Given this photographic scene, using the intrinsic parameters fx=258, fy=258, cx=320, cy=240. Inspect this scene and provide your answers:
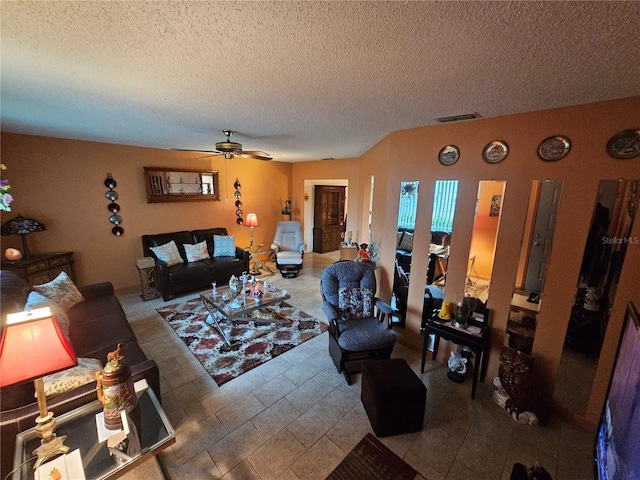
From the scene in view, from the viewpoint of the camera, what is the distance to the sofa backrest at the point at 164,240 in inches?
178

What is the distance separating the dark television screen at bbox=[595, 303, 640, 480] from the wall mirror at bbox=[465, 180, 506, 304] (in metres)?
1.03

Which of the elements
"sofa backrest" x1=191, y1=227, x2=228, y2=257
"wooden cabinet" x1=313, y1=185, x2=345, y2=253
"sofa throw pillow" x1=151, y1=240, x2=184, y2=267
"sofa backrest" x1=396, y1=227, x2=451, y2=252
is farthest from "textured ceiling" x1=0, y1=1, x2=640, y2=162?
"wooden cabinet" x1=313, y1=185, x2=345, y2=253

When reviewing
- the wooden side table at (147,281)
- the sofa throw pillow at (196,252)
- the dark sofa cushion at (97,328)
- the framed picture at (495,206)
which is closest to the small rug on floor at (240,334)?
the wooden side table at (147,281)

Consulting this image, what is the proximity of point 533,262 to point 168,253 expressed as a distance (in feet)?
16.0

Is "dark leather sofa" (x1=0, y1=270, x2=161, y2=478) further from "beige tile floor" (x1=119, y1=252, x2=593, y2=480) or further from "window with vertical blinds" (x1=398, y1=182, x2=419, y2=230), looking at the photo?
"window with vertical blinds" (x1=398, y1=182, x2=419, y2=230)

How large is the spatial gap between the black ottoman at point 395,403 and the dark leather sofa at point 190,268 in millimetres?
3428

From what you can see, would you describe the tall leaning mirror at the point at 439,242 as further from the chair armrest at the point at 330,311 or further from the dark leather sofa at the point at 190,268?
the dark leather sofa at the point at 190,268

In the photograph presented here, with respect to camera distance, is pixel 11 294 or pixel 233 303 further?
pixel 233 303

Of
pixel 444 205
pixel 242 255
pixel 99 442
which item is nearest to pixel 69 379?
pixel 99 442

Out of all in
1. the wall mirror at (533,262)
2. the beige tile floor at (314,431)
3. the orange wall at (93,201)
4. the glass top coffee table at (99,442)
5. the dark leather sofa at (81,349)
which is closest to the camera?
the glass top coffee table at (99,442)

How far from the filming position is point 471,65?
53.6 inches

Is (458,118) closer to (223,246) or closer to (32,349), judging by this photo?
(32,349)

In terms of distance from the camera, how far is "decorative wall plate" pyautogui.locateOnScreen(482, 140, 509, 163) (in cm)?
223

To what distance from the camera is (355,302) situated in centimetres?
288
